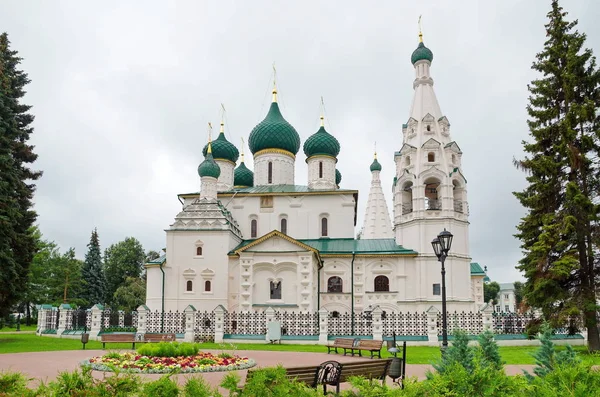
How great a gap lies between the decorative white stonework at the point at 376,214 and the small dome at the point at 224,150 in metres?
15.6

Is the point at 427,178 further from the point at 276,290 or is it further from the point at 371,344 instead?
the point at 371,344

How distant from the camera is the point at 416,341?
21.9 m

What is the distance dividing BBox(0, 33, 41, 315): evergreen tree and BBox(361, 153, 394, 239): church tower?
29810 millimetres

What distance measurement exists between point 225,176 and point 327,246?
987 centimetres

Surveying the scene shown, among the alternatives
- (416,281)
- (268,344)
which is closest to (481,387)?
(268,344)

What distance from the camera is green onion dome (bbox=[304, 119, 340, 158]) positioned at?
34688 mm

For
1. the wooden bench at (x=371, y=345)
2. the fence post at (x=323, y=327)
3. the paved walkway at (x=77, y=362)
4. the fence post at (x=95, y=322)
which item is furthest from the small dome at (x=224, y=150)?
the wooden bench at (x=371, y=345)

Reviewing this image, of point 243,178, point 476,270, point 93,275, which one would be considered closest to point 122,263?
point 93,275

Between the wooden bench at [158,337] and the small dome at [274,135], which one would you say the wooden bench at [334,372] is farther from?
the small dome at [274,135]

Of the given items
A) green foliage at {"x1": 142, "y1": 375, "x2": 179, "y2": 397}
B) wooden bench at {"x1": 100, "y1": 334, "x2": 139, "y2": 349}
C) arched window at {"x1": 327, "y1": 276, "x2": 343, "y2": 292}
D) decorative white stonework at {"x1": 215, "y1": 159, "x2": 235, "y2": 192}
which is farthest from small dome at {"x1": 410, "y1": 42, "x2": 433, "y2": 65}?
green foliage at {"x1": 142, "y1": 375, "x2": 179, "y2": 397}

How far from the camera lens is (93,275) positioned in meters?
46.7

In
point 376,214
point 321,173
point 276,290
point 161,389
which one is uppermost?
point 321,173

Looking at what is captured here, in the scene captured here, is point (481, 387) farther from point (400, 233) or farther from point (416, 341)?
point (400, 233)

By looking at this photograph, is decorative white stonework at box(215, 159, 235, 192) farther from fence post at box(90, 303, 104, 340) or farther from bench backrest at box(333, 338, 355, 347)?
bench backrest at box(333, 338, 355, 347)
